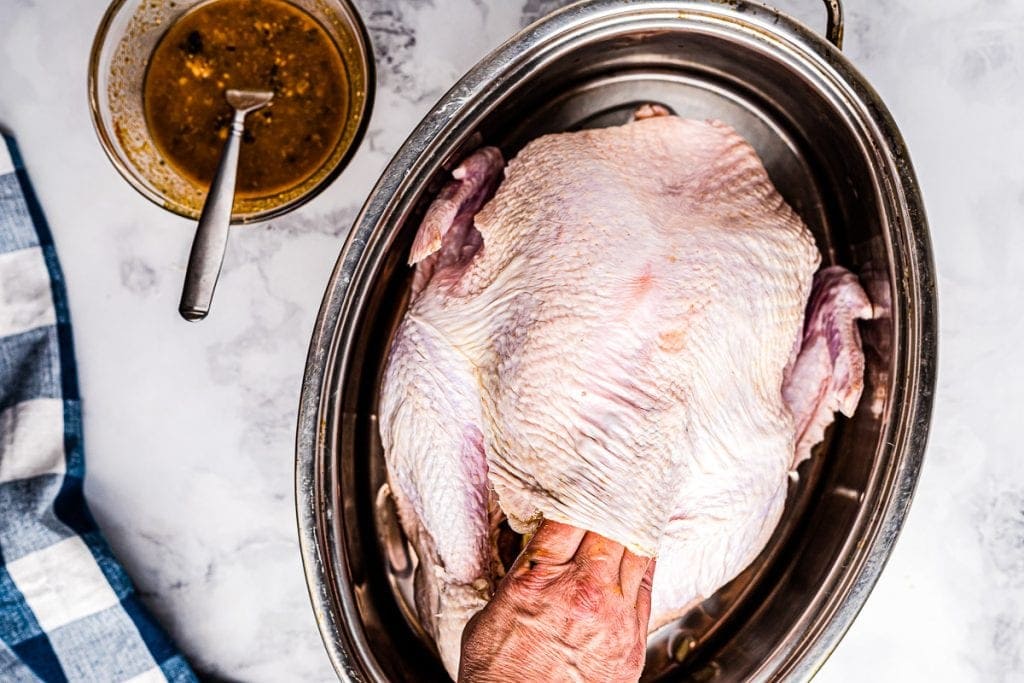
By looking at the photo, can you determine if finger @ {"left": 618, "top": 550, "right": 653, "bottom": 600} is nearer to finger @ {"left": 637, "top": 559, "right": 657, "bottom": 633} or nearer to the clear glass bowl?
finger @ {"left": 637, "top": 559, "right": 657, "bottom": 633}

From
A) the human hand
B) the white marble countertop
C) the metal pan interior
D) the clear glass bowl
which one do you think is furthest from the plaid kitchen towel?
the human hand

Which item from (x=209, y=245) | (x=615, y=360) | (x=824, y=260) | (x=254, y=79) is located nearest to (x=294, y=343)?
(x=209, y=245)

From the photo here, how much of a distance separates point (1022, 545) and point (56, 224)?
135 cm

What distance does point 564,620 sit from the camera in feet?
2.42

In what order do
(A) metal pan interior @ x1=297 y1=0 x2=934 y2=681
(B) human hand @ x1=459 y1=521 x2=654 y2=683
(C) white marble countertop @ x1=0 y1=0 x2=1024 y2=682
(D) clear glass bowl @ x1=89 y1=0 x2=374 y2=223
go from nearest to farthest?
Answer: 1. (B) human hand @ x1=459 y1=521 x2=654 y2=683
2. (A) metal pan interior @ x1=297 y1=0 x2=934 y2=681
3. (D) clear glass bowl @ x1=89 y1=0 x2=374 y2=223
4. (C) white marble countertop @ x1=0 y1=0 x2=1024 y2=682

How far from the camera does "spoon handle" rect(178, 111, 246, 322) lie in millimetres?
955

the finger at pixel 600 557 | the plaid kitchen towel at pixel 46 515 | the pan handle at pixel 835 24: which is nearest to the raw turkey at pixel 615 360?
the finger at pixel 600 557

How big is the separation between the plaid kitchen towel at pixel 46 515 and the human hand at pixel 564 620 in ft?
1.83

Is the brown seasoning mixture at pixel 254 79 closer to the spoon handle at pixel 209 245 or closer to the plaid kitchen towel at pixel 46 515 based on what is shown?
the spoon handle at pixel 209 245

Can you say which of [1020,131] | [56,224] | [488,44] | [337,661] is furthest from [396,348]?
[1020,131]

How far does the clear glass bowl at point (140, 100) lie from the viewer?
0.98 meters

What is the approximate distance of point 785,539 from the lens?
1.06 meters

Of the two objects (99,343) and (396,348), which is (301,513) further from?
(99,343)

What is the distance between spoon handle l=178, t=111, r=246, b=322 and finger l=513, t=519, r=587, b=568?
0.47 metres
